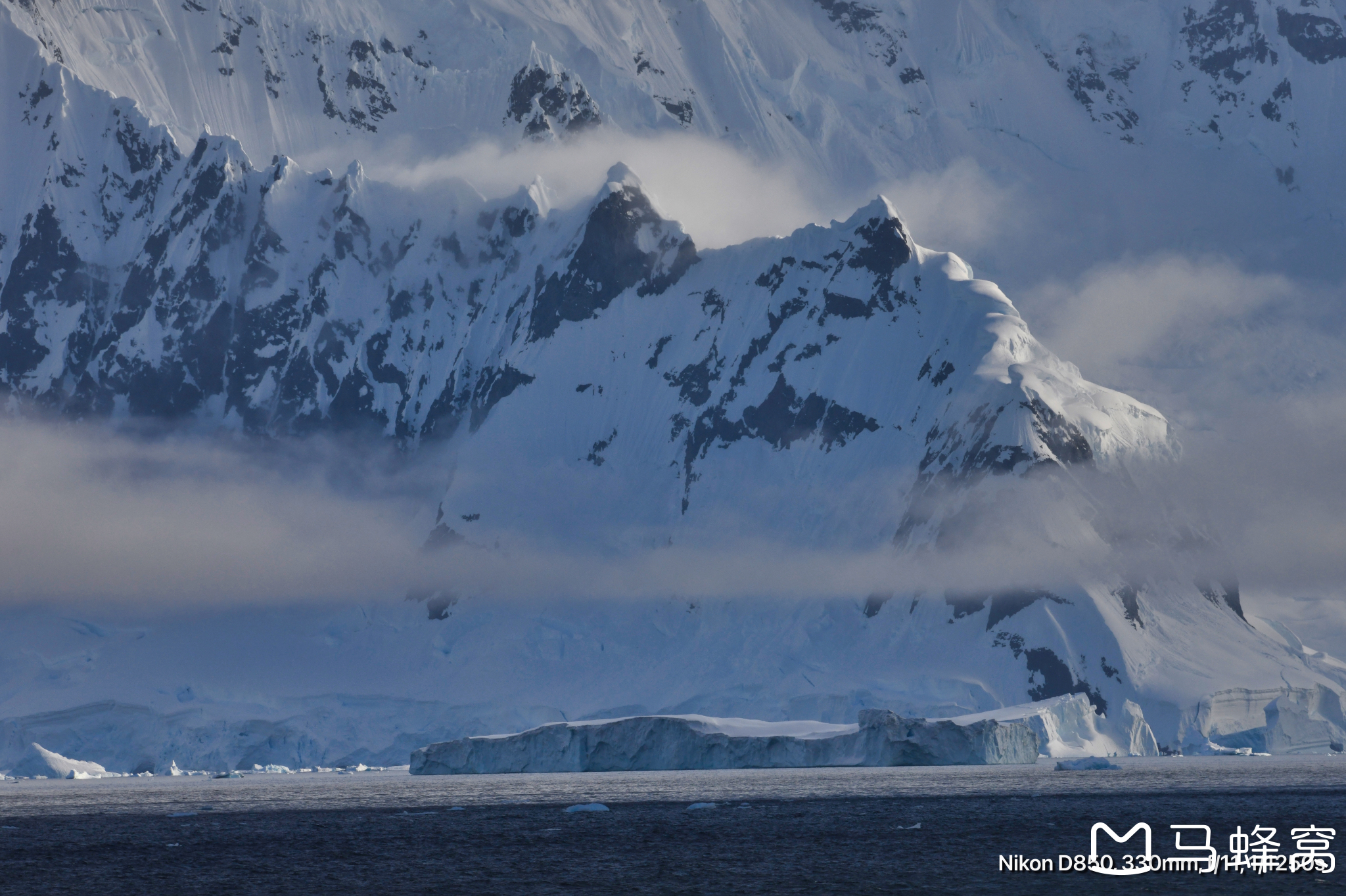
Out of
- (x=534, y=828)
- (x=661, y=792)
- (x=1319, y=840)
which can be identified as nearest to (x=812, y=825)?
(x=534, y=828)

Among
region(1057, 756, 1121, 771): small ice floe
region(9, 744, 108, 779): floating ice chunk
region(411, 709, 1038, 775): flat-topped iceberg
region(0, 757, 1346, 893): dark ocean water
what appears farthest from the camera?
region(9, 744, 108, 779): floating ice chunk

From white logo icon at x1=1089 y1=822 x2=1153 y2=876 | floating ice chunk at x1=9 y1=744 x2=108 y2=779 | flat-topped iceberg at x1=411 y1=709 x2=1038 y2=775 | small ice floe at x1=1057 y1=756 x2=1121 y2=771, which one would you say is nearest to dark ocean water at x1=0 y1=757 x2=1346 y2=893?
white logo icon at x1=1089 y1=822 x2=1153 y2=876

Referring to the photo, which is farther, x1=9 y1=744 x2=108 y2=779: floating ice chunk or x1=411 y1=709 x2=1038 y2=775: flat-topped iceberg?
x1=9 y1=744 x2=108 y2=779: floating ice chunk

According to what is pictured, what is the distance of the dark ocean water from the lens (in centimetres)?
5784

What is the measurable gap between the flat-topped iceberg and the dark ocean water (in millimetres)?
6523

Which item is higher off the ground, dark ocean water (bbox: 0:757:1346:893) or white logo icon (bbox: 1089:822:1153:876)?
white logo icon (bbox: 1089:822:1153:876)

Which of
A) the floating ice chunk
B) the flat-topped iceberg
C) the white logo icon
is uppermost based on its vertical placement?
the white logo icon

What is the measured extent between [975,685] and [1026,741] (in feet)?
162

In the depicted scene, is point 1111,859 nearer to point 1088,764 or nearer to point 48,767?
point 1088,764

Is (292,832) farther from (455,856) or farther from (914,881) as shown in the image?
(914,881)

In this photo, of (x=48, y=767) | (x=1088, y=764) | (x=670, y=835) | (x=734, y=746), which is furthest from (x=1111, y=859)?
(x=48, y=767)

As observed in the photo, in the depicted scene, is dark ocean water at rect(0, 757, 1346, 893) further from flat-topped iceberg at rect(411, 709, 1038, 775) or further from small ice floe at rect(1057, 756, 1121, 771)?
flat-topped iceberg at rect(411, 709, 1038, 775)

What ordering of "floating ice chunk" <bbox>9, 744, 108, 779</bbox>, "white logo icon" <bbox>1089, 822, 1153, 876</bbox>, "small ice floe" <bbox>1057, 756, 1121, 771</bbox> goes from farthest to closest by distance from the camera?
"floating ice chunk" <bbox>9, 744, 108, 779</bbox> < "small ice floe" <bbox>1057, 756, 1121, 771</bbox> < "white logo icon" <bbox>1089, 822, 1153, 876</bbox>

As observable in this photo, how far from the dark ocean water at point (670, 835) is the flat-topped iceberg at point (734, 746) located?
21.4 ft
